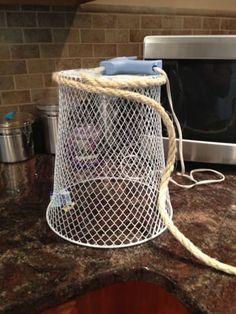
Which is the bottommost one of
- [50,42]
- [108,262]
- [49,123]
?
[108,262]

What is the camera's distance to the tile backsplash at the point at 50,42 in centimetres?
97

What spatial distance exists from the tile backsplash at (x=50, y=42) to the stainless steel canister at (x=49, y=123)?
0.26ft

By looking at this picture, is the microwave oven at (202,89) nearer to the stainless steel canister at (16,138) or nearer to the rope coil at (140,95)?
the rope coil at (140,95)

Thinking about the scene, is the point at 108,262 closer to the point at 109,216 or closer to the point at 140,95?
the point at 109,216

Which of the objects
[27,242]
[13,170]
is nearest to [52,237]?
[27,242]

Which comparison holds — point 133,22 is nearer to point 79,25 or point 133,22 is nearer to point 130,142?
point 79,25

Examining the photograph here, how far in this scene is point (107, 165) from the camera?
2.28 ft

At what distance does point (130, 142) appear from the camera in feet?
1.96

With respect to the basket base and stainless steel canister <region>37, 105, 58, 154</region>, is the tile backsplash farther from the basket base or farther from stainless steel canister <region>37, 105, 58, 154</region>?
the basket base

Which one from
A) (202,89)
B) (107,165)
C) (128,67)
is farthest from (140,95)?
(202,89)

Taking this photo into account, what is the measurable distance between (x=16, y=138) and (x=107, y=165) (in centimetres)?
37

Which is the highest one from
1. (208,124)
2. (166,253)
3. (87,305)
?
(208,124)

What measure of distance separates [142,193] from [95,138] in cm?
17

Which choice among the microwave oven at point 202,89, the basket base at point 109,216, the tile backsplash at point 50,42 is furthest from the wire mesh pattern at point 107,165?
the tile backsplash at point 50,42
